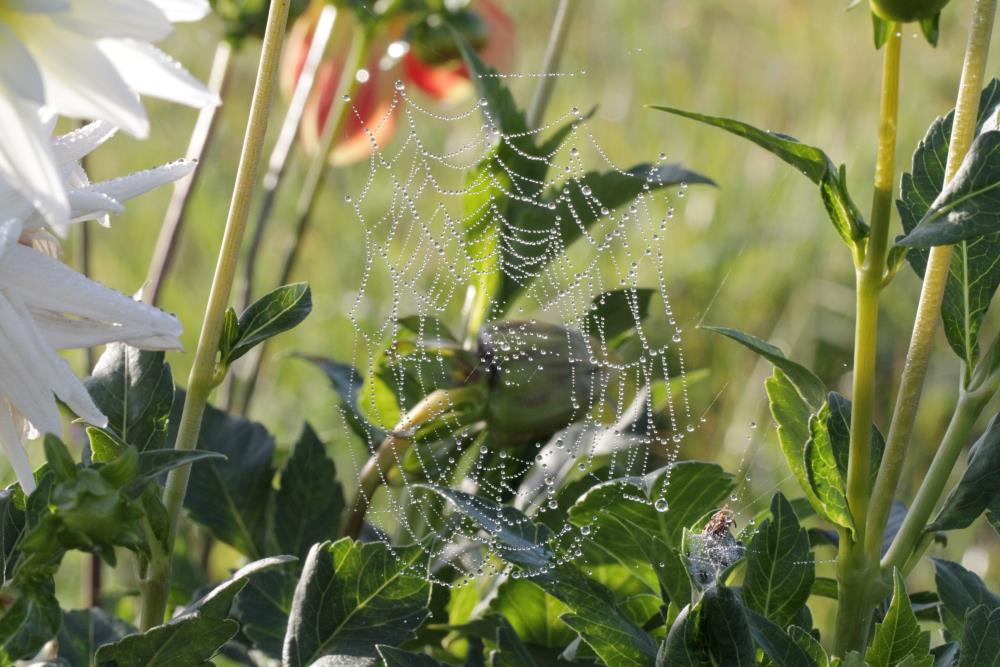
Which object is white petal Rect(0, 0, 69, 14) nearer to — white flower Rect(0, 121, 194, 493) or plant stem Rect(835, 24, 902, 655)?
white flower Rect(0, 121, 194, 493)

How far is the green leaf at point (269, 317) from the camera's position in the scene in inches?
20.7

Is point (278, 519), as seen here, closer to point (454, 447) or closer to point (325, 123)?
point (454, 447)

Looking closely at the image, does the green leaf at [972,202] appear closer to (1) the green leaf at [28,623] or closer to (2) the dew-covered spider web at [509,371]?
(2) the dew-covered spider web at [509,371]

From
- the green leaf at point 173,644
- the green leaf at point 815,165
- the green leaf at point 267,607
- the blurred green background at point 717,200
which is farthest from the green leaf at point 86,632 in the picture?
the blurred green background at point 717,200

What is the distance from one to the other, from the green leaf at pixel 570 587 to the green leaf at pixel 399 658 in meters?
0.05

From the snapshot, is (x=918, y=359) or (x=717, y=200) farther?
(x=717, y=200)

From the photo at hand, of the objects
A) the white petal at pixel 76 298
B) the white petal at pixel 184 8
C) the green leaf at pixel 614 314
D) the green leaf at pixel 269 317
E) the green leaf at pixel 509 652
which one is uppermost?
the white petal at pixel 184 8

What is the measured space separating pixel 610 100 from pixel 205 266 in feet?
2.59

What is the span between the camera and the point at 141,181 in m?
0.50

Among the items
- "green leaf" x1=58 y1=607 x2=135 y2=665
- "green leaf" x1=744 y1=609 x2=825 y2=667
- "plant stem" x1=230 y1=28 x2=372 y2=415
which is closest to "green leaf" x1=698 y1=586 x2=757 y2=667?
"green leaf" x1=744 y1=609 x2=825 y2=667

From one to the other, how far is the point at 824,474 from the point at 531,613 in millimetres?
182

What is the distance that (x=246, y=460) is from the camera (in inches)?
28.2

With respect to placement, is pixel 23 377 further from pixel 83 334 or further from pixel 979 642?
pixel 979 642

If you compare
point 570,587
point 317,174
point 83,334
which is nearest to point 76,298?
point 83,334
